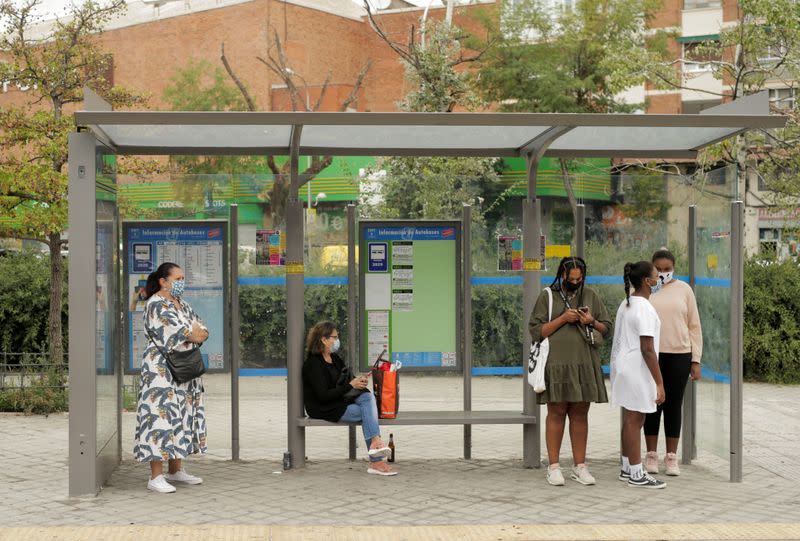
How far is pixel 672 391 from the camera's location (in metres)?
8.00

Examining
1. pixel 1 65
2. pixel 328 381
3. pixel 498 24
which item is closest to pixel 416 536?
pixel 328 381

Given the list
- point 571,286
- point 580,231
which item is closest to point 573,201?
point 580,231

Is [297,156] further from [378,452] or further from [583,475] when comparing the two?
[583,475]

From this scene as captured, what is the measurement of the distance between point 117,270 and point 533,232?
341 cm

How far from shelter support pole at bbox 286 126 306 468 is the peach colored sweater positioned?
2799mm

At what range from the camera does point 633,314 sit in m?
7.45

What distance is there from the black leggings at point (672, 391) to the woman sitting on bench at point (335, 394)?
208 centimetres

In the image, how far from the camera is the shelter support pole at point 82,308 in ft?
23.2

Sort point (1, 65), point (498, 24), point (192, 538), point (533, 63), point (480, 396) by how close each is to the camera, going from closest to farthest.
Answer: point (192, 538) < point (480, 396) < point (1, 65) < point (533, 63) < point (498, 24)

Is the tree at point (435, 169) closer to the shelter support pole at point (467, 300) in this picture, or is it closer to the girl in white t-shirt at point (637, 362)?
the shelter support pole at point (467, 300)

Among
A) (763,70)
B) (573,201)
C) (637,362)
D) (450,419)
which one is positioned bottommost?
(450,419)

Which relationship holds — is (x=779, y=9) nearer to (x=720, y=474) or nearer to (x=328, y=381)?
(x=720, y=474)

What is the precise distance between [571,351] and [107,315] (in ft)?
11.6

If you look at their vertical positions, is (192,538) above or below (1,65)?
below
